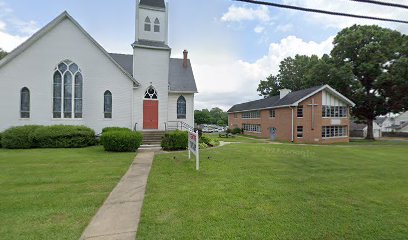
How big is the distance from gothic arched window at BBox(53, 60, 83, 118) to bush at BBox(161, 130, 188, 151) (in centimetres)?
780

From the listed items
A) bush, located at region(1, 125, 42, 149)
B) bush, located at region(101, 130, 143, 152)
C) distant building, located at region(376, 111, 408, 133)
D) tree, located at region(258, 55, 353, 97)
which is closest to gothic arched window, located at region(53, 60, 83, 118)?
bush, located at region(1, 125, 42, 149)

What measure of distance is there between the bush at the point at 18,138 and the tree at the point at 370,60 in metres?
40.9

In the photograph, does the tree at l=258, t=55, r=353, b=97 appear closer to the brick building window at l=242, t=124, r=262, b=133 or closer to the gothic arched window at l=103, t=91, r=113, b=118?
the brick building window at l=242, t=124, r=262, b=133

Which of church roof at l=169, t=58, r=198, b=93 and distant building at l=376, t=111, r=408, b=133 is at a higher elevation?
church roof at l=169, t=58, r=198, b=93

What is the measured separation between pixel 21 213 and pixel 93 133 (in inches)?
486

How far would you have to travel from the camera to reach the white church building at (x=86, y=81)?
16.5m

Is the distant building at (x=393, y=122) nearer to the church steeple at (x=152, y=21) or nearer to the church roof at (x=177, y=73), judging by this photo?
the church roof at (x=177, y=73)

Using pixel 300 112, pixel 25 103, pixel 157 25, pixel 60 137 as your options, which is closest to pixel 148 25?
pixel 157 25

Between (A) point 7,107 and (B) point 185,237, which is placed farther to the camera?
(A) point 7,107

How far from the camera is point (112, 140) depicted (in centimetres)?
1387

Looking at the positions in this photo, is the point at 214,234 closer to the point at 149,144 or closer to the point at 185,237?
the point at 185,237

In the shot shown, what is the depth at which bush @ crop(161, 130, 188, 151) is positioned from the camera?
15000mm

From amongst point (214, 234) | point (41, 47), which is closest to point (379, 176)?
point (214, 234)

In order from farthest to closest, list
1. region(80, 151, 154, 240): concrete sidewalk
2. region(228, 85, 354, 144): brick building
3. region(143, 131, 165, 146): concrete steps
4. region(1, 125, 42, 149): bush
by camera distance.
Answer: region(228, 85, 354, 144): brick building → region(143, 131, 165, 146): concrete steps → region(1, 125, 42, 149): bush → region(80, 151, 154, 240): concrete sidewalk
